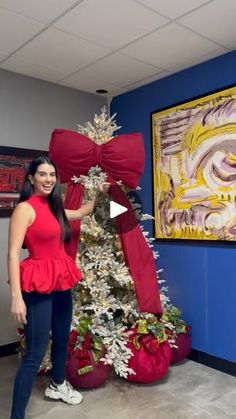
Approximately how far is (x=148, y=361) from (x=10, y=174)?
1.69 meters

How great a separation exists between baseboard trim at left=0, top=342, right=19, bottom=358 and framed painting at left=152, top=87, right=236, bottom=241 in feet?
4.63

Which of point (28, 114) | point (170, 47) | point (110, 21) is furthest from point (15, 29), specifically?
point (170, 47)

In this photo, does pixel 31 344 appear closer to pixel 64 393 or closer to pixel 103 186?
pixel 64 393

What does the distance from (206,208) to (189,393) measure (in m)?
1.21

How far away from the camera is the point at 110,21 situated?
2154mm

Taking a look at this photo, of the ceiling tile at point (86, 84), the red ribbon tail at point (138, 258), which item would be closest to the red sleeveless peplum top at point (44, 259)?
the red ribbon tail at point (138, 258)

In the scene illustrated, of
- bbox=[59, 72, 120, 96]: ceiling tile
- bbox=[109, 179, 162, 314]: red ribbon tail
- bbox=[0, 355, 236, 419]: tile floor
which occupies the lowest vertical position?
bbox=[0, 355, 236, 419]: tile floor

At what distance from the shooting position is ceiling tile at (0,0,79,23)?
195 centimetres

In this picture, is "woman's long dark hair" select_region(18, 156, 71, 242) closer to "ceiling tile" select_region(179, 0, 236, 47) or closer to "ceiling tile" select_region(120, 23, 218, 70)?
"ceiling tile" select_region(120, 23, 218, 70)

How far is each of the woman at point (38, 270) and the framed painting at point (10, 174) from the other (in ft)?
3.09

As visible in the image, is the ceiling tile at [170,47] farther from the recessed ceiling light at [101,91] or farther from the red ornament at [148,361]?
the red ornament at [148,361]

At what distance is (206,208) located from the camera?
8.82ft

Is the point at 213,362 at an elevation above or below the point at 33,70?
below

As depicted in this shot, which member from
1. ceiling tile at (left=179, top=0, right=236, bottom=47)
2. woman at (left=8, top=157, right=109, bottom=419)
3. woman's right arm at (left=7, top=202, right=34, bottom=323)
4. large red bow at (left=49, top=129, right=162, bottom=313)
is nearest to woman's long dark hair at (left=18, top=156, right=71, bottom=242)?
woman at (left=8, top=157, right=109, bottom=419)
